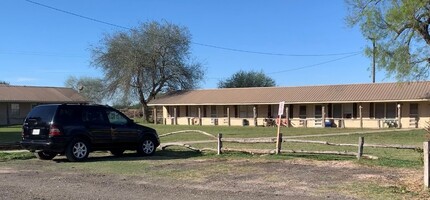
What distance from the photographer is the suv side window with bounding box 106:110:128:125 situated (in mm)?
16078

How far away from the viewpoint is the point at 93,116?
15641 mm

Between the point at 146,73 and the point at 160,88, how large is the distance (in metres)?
2.91

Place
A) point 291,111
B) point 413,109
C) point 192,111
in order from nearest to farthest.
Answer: point 413,109 → point 291,111 → point 192,111

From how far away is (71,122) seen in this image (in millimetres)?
14953

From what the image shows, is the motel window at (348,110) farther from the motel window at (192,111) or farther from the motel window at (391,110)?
the motel window at (192,111)

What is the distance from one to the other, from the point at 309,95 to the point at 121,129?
3262cm

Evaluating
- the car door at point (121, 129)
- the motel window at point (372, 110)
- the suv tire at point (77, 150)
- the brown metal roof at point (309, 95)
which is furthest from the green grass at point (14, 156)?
the motel window at point (372, 110)

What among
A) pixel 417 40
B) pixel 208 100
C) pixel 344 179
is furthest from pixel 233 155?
pixel 208 100

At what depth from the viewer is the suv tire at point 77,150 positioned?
14.8 metres

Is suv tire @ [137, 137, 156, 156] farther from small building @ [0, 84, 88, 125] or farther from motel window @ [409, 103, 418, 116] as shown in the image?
small building @ [0, 84, 88, 125]

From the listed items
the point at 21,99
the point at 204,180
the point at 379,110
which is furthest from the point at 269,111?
the point at 204,180

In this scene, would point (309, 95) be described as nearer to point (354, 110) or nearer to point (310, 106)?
point (310, 106)

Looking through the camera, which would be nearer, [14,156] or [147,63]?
[14,156]

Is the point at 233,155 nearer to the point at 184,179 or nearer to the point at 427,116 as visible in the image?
the point at 184,179
